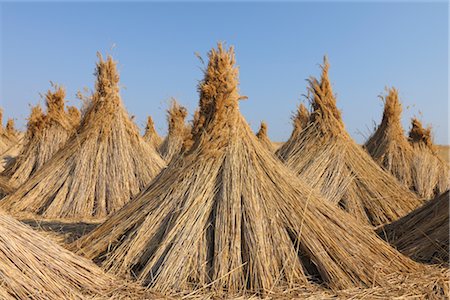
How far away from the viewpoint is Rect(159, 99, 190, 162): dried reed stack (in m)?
15.4

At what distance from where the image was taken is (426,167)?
372 inches

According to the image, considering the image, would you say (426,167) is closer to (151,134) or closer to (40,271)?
(40,271)

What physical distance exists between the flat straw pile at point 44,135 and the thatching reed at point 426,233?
281 inches

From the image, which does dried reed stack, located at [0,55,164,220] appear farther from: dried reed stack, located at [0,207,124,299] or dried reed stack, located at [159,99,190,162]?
dried reed stack, located at [159,99,190,162]

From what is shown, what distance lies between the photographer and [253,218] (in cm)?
384

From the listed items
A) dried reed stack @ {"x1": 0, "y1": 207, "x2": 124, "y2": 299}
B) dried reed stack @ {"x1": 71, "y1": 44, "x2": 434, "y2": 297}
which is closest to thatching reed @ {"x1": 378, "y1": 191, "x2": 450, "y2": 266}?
dried reed stack @ {"x1": 71, "y1": 44, "x2": 434, "y2": 297}

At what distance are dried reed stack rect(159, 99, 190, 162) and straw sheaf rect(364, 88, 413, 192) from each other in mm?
6836

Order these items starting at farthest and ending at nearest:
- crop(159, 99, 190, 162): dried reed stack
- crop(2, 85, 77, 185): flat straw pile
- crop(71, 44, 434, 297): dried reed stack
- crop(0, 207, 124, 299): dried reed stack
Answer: crop(159, 99, 190, 162): dried reed stack
crop(2, 85, 77, 185): flat straw pile
crop(71, 44, 434, 297): dried reed stack
crop(0, 207, 124, 299): dried reed stack

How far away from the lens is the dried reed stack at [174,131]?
15.4 m

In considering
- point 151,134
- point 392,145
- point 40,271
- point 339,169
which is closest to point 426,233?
point 339,169

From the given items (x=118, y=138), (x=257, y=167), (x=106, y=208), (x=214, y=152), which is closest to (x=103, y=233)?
(x=214, y=152)

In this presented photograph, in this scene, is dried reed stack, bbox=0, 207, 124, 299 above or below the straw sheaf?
below

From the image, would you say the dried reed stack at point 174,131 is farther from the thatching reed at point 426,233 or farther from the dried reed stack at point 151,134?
the thatching reed at point 426,233

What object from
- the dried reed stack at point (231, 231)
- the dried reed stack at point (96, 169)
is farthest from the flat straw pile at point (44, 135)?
the dried reed stack at point (231, 231)
